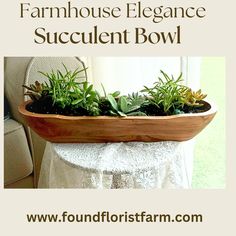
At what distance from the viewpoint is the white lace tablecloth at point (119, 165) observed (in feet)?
2.74

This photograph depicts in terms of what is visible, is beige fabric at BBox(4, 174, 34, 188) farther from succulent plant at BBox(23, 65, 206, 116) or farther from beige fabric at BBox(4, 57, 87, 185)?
succulent plant at BBox(23, 65, 206, 116)

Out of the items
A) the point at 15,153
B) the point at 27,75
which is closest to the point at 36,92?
the point at 27,75

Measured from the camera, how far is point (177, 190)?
2.74ft

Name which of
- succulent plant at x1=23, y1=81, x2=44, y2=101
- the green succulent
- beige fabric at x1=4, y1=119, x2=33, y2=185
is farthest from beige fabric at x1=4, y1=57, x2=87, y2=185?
the green succulent

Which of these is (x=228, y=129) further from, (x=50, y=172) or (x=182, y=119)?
(x=50, y=172)

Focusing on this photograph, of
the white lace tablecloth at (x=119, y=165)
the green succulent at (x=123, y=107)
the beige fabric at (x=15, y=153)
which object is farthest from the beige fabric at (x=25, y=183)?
the green succulent at (x=123, y=107)

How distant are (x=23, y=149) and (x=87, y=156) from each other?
350 mm

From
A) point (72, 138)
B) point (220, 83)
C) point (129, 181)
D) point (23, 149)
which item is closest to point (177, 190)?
point (129, 181)

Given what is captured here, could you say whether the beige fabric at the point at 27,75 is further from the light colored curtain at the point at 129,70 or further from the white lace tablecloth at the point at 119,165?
the white lace tablecloth at the point at 119,165

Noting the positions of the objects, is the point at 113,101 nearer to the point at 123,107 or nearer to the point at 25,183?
the point at 123,107

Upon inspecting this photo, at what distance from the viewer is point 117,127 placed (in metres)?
0.88

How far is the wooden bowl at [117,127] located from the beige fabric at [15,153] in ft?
0.75

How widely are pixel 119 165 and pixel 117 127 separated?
89mm

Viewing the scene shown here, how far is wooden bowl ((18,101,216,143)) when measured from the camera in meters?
0.87
